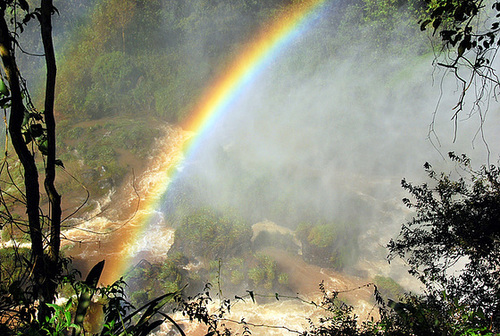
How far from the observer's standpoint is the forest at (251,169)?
220 centimetres

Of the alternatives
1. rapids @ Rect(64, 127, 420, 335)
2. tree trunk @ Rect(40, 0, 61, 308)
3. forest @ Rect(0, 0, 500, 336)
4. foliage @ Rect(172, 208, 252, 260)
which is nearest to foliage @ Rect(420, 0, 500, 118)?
forest @ Rect(0, 0, 500, 336)

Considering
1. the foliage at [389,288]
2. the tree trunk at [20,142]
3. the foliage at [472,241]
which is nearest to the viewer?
the tree trunk at [20,142]

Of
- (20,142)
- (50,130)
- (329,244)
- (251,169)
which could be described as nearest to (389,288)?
(329,244)

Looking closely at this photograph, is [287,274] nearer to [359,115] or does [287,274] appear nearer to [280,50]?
[359,115]

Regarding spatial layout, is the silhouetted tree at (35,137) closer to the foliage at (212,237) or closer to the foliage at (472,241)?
the foliage at (472,241)

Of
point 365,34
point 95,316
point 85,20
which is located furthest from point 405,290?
point 85,20

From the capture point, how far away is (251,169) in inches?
520

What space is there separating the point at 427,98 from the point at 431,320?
1536 centimetres

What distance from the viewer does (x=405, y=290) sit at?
371 inches

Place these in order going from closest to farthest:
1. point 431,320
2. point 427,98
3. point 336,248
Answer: point 431,320
point 336,248
point 427,98

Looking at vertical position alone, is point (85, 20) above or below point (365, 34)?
above

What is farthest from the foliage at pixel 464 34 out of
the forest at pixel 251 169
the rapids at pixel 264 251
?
the rapids at pixel 264 251

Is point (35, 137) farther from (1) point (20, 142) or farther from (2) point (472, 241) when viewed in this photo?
(2) point (472, 241)

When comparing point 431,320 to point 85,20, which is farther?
point 85,20
